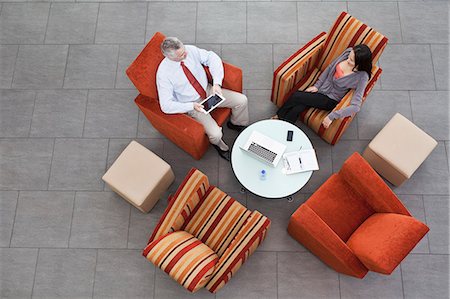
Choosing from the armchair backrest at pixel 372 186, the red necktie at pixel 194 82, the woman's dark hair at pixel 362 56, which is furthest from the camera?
the red necktie at pixel 194 82

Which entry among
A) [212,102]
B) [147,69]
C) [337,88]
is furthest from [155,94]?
[337,88]

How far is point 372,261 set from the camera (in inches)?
117

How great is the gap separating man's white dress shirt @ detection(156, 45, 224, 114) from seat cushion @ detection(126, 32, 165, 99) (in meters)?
0.11

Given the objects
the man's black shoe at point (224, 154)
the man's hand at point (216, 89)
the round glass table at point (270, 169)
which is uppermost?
the man's hand at point (216, 89)

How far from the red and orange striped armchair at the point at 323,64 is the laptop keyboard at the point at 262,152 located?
0.70m

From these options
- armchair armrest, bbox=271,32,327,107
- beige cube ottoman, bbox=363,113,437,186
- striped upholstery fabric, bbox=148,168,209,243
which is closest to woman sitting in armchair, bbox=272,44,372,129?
armchair armrest, bbox=271,32,327,107

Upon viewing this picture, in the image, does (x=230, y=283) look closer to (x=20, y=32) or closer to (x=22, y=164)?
(x=22, y=164)

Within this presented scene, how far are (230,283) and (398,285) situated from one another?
1.57m

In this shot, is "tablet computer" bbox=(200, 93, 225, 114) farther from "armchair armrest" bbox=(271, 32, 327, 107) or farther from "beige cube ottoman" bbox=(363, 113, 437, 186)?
"beige cube ottoman" bbox=(363, 113, 437, 186)

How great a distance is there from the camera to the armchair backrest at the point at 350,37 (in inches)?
146

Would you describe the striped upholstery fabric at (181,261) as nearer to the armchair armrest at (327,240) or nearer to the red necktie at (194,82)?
the armchair armrest at (327,240)

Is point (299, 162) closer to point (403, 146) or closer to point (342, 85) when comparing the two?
point (342, 85)

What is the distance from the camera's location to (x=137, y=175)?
3766 millimetres

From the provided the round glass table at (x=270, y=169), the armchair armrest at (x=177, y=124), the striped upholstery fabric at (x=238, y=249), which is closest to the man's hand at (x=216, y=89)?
the armchair armrest at (x=177, y=124)
